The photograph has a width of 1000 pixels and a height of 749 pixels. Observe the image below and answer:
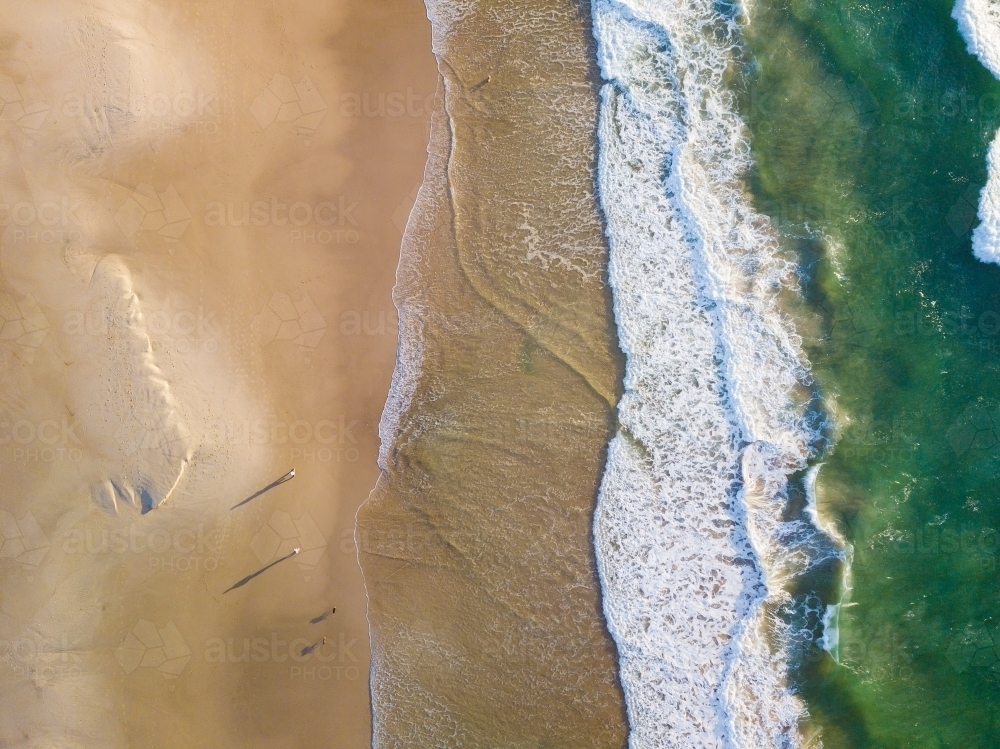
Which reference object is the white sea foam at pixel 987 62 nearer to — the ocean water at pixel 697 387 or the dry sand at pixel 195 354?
the ocean water at pixel 697 387

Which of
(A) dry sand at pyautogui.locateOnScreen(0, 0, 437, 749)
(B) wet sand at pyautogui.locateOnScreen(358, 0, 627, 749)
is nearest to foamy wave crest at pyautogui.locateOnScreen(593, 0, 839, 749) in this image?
(B) wet sand at pyautogui.locateOnScreen(358, 0, 627, 749)

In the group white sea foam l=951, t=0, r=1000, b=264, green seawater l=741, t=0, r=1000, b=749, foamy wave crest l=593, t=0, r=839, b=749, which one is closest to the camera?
foamy wave crest l=593, t=0, r=839, b=749

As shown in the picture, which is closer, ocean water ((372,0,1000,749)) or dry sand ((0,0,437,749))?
ocean water ((372,0,1000,749))

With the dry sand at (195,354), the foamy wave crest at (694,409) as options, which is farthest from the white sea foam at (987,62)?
the dry sand at (195,354)

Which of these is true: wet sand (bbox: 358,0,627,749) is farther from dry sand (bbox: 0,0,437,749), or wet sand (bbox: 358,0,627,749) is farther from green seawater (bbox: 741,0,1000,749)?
green seawater (bbox: 741,0,1000,749)

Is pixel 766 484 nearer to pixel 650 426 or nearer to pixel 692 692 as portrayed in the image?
pixel 650 426

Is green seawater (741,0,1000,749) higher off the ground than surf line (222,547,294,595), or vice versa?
green seawater (741,0,1000,749)

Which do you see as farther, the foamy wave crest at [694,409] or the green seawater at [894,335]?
the green seawater at [894,335]
